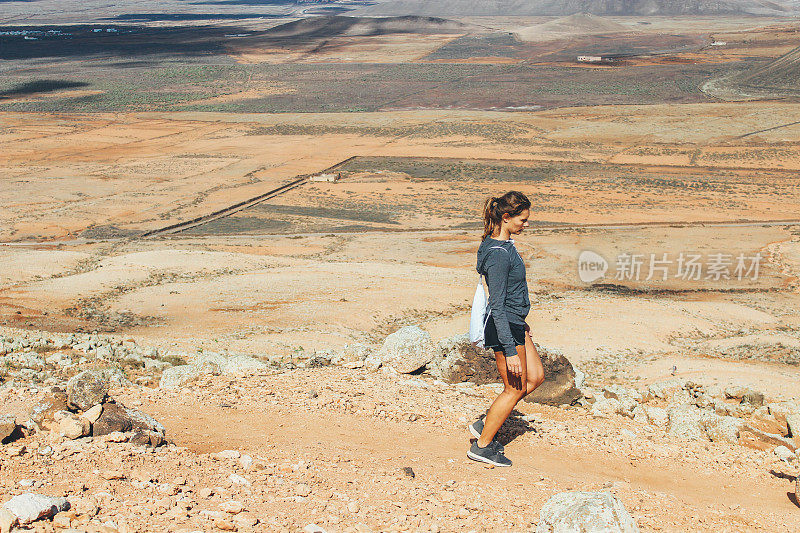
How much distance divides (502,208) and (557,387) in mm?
3331

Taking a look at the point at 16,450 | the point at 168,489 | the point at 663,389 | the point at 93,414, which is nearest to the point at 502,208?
the point at 168,489

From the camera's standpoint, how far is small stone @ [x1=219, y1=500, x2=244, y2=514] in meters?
4.37

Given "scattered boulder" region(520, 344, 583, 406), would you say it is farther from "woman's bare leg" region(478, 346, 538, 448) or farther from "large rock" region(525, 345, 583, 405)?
"woman's bare leg" region(478, 346, 538, 448)

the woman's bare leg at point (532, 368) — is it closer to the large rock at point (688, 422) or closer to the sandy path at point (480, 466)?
the sandy path at point (480, 466)

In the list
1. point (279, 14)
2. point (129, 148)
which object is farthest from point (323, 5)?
point (129, 148)

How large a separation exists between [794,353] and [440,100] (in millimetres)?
47228

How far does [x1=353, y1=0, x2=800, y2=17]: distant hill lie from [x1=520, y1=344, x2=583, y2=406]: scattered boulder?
469 feet

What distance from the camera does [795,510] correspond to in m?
5.14

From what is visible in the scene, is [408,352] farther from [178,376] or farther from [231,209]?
[231,209]

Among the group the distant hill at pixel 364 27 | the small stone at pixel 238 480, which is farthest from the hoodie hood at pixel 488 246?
the distant hill at pixel 364 27

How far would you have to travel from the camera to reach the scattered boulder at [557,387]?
7789mm

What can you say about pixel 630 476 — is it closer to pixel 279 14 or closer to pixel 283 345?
pixel 283 345

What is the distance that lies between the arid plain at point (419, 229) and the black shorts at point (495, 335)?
0.89 m

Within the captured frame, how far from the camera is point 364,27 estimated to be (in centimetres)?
11581
